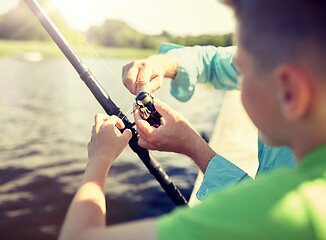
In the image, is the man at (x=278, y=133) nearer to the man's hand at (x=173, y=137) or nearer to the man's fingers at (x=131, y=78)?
the man's hand at (x=173, y=137)

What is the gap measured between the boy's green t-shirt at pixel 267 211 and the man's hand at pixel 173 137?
2.68ft

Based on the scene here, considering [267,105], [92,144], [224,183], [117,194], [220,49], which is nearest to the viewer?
[267,105]

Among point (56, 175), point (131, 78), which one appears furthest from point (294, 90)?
point (56, 175)

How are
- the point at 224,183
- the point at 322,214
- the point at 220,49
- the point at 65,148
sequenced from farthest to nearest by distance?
1. the point at 65,148
2. the point at 220,49
3. the point at 224,183
4. the point at 322,214

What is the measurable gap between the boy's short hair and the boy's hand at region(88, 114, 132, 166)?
0.59 meters

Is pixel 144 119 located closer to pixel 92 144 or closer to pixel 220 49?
pixel 92 144

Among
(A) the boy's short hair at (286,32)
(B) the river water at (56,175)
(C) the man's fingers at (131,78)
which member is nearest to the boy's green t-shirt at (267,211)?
(A) the boy's short hair at (286,32)

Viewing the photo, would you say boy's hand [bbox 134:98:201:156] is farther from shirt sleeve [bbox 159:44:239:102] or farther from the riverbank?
the riverbank

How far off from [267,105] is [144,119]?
87cm

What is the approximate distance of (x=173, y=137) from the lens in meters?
1.65

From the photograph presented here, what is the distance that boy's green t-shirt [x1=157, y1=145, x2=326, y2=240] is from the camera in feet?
2.50

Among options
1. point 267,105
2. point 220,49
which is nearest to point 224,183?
point 267,105

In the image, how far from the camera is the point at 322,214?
76 centimetres

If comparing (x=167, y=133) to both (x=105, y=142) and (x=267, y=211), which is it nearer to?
(x=105, y=142)
